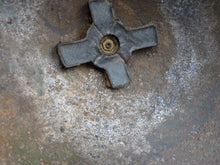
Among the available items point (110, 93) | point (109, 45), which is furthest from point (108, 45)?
point (110, 93)

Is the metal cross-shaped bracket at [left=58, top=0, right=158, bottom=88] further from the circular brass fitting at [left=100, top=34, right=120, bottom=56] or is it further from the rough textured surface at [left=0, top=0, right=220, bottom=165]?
the rough textured surface at [left=0, top=0, right=220, bottom=165]

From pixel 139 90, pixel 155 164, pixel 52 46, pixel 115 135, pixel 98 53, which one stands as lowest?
pixel 155 164

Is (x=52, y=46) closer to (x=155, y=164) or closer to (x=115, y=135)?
(x=115, y=135)

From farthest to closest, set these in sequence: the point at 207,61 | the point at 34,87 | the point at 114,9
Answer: the point at 207,61 → the point at 114,9 → the point at 34,87

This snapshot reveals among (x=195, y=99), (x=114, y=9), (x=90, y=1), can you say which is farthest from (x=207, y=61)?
(x=90, y=1)

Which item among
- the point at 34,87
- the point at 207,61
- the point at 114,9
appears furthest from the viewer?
the point at 207,61

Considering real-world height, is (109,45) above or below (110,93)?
above

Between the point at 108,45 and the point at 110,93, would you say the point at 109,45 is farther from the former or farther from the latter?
the point at 110,93
